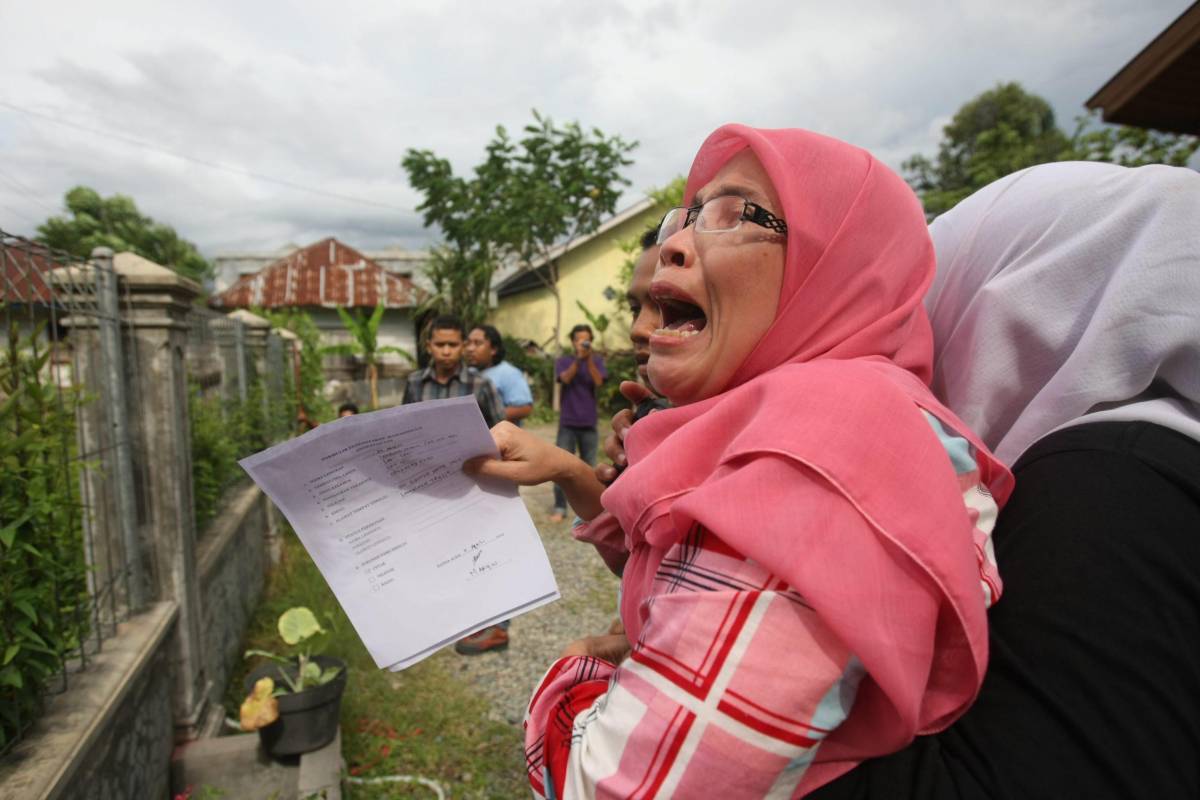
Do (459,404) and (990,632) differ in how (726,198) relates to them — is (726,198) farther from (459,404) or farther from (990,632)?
(990,632)

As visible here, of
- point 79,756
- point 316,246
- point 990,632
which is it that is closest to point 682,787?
point 990,632

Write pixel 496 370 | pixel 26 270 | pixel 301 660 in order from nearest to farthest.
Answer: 1. pixel 26 270
2. pixel 301 660
3. pixel 496 370

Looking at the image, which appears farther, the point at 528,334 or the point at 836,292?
the point at 528,334

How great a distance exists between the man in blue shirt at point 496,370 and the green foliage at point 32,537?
129 inches

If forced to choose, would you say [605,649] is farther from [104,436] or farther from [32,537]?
[104,436]

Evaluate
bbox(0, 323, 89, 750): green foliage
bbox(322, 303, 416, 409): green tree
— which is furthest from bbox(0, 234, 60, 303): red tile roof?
bbox(322, 303, 416, 409): green tree

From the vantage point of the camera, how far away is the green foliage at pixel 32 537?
1.75 m

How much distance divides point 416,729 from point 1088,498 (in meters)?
3.53

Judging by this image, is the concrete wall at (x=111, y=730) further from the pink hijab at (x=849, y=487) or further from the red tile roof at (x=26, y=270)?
the pink hijab at (x=849, y=487)

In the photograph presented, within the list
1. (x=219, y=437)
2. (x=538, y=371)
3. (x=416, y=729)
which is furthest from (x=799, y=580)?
(x=538, y=371)

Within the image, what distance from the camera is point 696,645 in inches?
26.0

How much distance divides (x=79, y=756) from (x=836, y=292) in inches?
90.5

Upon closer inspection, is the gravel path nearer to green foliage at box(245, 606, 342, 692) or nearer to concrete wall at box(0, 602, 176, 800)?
green foliage at box(245, 606, 342, 692)

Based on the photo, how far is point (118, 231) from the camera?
27.5 m
